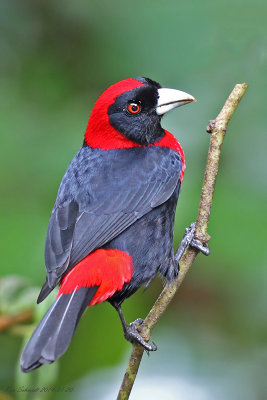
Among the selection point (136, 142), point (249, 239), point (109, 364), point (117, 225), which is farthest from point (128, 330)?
point (136, 142)

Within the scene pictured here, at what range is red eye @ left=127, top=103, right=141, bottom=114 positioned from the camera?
391 cm

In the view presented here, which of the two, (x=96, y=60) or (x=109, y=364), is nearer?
(x=109, y=364)

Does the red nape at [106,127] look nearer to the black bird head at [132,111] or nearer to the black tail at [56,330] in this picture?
the black bird head at [132,111]

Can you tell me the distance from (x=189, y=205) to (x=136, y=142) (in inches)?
19.1

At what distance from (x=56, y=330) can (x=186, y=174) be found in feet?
4.29

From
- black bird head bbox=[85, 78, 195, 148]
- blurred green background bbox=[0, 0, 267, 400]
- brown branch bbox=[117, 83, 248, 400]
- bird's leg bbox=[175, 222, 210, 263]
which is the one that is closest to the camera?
brown branch bbox=[117, 83, 248, 400]

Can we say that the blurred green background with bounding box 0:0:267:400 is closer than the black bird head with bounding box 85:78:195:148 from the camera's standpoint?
Yes

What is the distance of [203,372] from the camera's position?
3994mm

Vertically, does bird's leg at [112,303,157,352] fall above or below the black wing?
below

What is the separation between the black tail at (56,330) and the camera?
276 centimetres

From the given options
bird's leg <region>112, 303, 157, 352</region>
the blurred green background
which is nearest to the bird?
bird's leg <region>112, 303, 157, 352</region>

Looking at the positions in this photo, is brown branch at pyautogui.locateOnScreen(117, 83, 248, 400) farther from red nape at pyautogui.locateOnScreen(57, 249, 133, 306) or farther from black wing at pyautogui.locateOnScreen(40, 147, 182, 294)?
black wing at pyautogui.locateOnScreen(40, 147, 182, 294)

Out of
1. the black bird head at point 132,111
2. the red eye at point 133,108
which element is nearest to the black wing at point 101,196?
the black bird head at point 132,111

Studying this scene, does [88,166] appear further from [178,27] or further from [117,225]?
[178,27]
